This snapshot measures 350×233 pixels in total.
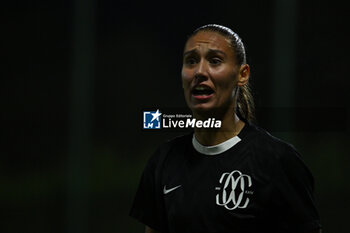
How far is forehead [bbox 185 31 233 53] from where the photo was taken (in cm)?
135

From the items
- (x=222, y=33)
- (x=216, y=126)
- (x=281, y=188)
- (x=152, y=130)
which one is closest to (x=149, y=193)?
(x=152, y=130)

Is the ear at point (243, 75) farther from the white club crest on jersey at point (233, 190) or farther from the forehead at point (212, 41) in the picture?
the white club crest on jersey at point (233, 190)

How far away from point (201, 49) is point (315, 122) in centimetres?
54

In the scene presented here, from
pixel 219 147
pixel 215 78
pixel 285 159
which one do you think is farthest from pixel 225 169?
pixel 215 78

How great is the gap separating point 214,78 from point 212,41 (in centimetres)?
12

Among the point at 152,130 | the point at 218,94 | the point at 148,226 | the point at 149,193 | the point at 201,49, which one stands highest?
the point at 201,49

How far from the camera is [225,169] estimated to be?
1.35 metres

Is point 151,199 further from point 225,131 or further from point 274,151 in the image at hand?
point 274,151

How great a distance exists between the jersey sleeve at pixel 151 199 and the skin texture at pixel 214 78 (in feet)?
0.71

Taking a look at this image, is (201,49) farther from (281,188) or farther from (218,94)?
(281,188)

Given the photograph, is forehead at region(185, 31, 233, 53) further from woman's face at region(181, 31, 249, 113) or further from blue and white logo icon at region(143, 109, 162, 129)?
blue and white logo icon at region(143, 109, 162, 129)

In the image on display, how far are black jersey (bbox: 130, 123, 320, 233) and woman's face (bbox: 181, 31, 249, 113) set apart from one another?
0.14 m

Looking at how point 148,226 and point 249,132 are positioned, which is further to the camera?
point 148,226

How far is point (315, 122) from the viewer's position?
158 centimetres
